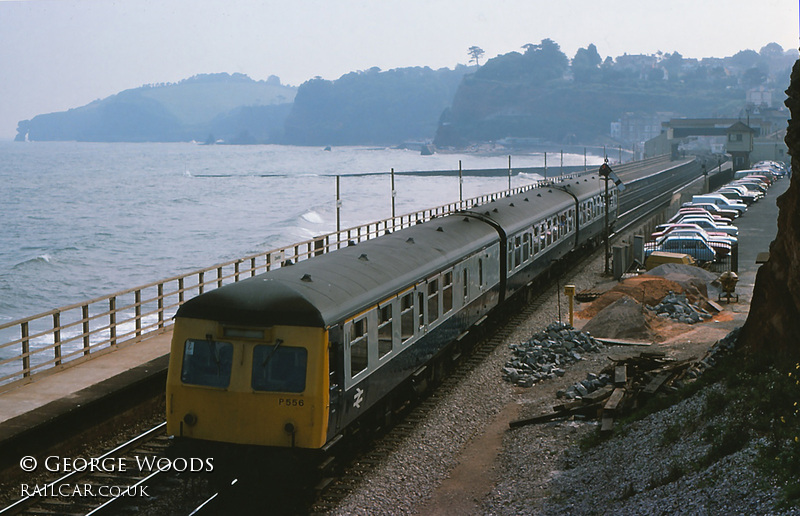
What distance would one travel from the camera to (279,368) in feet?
40.5

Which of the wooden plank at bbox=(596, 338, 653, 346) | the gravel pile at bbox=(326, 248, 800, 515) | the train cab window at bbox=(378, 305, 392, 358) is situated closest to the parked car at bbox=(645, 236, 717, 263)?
the wooden plank at bbox=(596, 338, 653, 346)

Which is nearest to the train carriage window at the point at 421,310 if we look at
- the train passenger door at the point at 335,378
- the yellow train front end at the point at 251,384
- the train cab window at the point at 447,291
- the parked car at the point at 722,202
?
the train cab window at the point at 447,291

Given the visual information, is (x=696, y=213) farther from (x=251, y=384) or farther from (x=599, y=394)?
(x=251, y=384)

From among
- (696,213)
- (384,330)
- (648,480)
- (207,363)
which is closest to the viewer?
(648,480)

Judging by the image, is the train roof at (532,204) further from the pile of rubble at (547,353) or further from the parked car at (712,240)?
the parked car at (712,240)

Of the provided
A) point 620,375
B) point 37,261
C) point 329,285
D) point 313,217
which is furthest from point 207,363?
point 313,217

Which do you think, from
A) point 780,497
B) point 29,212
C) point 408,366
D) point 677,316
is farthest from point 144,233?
point 780,497

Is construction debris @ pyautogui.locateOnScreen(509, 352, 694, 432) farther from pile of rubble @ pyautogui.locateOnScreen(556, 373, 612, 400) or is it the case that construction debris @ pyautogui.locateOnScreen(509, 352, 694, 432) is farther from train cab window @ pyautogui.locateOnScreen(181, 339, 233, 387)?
train cab window @ pyautogui.locateOnScreen(181, 339, 233, 387)

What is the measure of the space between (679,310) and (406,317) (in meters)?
13.4

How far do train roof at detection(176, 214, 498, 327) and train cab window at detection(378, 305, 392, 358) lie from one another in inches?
10.1

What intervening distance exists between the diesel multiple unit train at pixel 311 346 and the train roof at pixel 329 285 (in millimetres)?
19

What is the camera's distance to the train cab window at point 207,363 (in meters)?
12.5

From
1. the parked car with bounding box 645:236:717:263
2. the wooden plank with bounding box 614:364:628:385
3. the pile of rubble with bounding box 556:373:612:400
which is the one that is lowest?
the pile of rubble with bounding box 556:373:612:400

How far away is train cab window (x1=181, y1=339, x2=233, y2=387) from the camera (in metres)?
12.5
